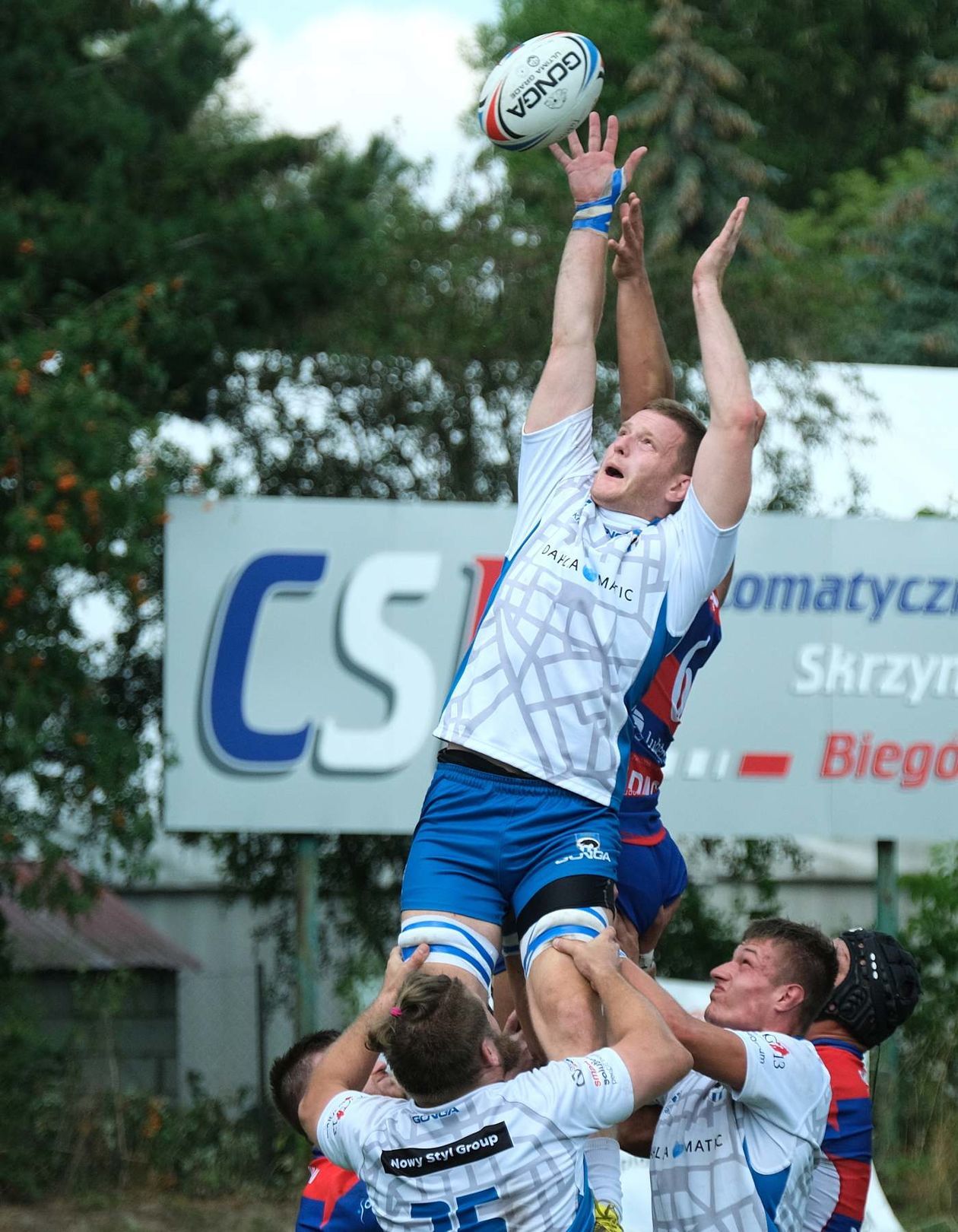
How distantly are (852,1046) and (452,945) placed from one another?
1.22m

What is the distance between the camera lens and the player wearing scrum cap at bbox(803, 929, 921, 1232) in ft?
13.8

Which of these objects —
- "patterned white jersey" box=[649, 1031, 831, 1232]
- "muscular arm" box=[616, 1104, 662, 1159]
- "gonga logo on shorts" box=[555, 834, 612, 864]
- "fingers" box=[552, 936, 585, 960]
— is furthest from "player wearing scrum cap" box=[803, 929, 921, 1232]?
"fingers" box=[552, 936, 585, 960]

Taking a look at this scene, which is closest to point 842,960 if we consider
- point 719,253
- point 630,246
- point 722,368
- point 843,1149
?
point 843,1149

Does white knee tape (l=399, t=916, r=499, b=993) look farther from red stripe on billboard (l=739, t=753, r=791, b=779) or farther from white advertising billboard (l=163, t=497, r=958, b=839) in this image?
red stripe on billboard (l=739, t=753, r=791, b=779)

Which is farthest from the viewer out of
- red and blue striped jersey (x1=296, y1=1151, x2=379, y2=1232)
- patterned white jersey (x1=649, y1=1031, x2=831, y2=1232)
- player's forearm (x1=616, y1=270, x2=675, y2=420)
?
player's forearm (x1=616, y1=270, x2=675, y2=420)

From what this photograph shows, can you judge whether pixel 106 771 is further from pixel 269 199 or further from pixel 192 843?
pixel 269 199

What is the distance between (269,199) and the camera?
12656mm

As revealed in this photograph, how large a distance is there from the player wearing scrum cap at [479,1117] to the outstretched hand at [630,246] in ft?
6.66

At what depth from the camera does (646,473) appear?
159 inches

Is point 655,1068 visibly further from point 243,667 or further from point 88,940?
point 88,940

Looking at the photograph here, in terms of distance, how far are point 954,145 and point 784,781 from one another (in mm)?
18209

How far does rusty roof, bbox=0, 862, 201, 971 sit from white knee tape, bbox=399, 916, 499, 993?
22.9 feet

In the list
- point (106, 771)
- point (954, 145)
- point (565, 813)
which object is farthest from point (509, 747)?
point (954, 145)

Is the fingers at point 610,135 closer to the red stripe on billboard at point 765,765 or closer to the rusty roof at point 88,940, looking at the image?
the red stripe on billboard at point 765,765
